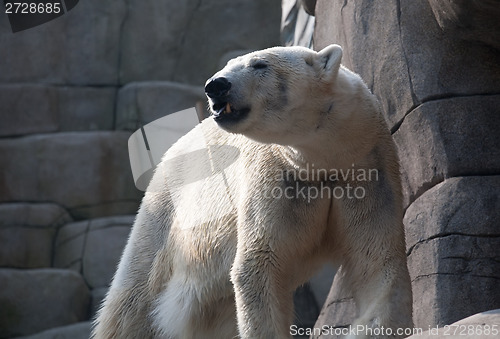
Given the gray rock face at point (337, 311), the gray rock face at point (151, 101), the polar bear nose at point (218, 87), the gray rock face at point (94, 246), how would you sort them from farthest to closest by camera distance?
the gray rock face at point (151, 101), the gray rock face at point (94, 246), the gray rock face at point (337, 311), the polar bear nose at point (218, 87)

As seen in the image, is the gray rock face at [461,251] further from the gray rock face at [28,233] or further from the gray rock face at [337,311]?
the gray rock face at [28,233]

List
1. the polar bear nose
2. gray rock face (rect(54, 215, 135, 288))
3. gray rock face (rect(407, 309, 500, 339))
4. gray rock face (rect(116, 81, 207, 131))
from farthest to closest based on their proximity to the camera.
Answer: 1. gray rock face (rect(116, 81, 207, 131))
2. gray rock face (rect(54, 215, 135, 288))
3. the polar bear nose
4. gray rock face (rect(407, 309, 500, 339))

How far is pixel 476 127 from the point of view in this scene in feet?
13.3

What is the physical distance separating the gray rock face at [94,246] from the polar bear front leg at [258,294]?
580 cm

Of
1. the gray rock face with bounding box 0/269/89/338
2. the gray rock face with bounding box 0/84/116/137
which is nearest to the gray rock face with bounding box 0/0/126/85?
the gray rock face with bounding box 0/84/116/137

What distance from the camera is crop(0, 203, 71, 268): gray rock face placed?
893 centimetres

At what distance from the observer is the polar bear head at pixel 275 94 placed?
3.08m

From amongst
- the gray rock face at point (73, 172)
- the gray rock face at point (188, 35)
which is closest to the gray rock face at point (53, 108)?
the gray rock face at point (73, 172)

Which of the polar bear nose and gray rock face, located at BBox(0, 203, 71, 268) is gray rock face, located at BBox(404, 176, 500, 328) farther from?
gray rock face, located at BBox(0, 203, 71, 268)

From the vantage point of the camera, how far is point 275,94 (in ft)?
10.3

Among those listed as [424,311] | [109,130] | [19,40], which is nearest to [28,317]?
[109,130]

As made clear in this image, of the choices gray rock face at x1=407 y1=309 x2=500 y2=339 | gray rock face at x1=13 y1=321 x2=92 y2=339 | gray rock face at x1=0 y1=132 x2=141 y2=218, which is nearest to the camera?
gray rock face at x1=407 y1=309 x2=500 y2=339

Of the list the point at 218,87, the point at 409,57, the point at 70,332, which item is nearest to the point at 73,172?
the point at 70,332

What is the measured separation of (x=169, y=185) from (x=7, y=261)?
5.37 metres
